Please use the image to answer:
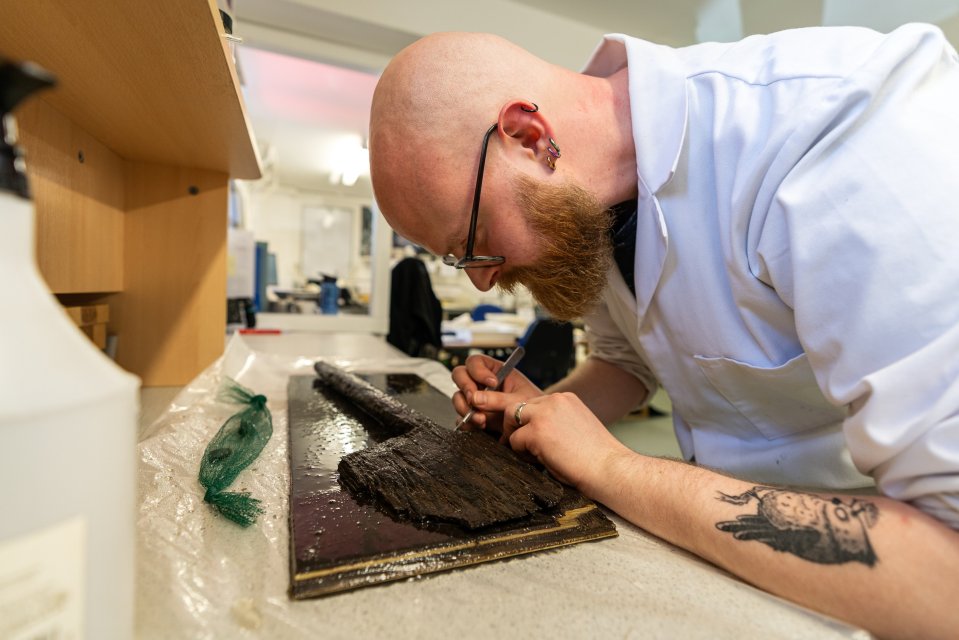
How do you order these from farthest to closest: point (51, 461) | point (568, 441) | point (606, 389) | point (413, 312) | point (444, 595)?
1. point (413, 312)
2. point (606, 389)
3. point (568, 441)
4. point (444, 595)
5. point (51, 461)

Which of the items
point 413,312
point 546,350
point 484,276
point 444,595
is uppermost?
point 484,276

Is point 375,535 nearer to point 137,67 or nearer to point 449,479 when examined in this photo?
point 449,479

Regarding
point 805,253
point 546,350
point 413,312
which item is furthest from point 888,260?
point 546,350

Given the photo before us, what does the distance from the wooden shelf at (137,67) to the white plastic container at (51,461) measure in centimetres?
54

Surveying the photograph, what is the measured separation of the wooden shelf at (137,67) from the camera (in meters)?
0.65

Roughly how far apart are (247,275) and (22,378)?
102 inches

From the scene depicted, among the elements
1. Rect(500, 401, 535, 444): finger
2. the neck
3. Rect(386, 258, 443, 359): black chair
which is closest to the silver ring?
Rect(500, 401, 535, 444): finger

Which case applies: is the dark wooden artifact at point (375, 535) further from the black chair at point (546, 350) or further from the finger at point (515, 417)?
the black chair at point (546, 350)

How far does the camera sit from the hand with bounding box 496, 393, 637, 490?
2.40 ft

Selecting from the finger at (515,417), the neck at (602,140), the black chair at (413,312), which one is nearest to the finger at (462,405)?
the finger at (515,417)

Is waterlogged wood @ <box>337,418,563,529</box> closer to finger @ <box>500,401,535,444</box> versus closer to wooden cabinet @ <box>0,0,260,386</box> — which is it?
finger @ <box>500,401,535,444</box>

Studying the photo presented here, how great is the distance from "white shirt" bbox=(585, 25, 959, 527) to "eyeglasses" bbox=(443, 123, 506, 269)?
278 millimetres

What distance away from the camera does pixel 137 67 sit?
2.68 ft

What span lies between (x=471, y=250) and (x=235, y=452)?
1.82 feet
